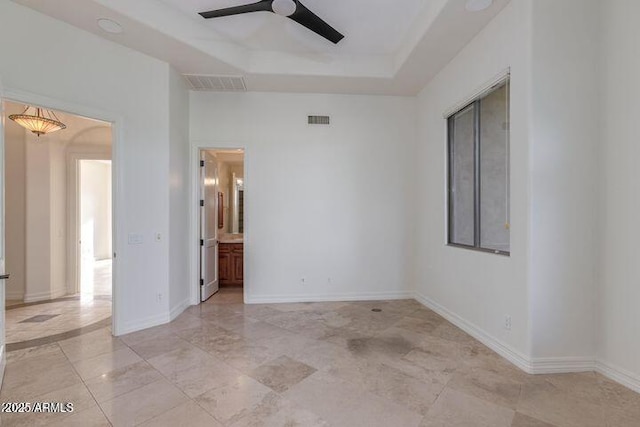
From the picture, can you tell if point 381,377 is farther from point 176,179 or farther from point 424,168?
point 176,179

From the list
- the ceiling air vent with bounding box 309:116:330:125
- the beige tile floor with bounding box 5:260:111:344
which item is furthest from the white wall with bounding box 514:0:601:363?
the beige tile floor with bounding box 5:260:111:344

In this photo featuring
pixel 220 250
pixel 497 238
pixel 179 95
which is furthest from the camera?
pixel 220 250

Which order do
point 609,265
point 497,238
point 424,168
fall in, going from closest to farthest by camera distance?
1. point 609,265
2. point 497,238
3. point 424,168

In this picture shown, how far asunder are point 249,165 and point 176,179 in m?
1.05

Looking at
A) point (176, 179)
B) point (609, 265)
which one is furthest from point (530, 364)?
point (176, 179)

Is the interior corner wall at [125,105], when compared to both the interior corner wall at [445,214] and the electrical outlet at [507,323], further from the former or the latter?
the electrical outlet at [507,323]

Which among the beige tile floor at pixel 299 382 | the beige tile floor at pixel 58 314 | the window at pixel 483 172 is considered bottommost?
the beige tile floor at pixel 58 314

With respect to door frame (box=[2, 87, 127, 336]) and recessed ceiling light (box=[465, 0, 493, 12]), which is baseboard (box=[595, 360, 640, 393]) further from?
door frame (box=[2, 87, 127, 336])

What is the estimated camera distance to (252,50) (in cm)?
388

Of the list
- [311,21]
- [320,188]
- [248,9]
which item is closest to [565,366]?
[320,188]

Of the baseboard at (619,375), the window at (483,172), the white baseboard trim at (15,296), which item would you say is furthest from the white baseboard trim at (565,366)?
the white baseboard trim at (15,296)

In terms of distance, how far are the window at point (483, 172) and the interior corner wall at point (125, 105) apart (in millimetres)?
3727

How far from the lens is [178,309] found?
396 centimetres

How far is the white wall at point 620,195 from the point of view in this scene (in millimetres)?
2221
